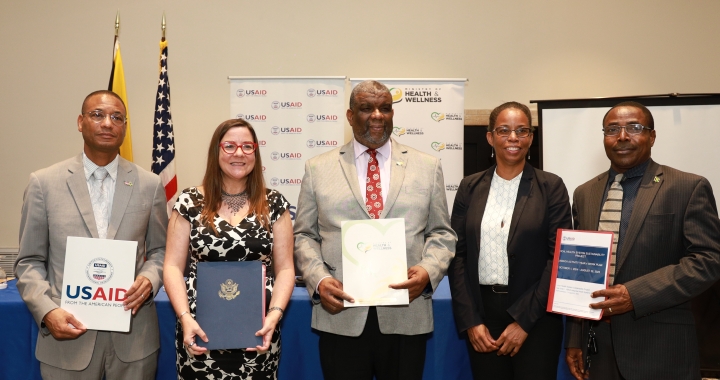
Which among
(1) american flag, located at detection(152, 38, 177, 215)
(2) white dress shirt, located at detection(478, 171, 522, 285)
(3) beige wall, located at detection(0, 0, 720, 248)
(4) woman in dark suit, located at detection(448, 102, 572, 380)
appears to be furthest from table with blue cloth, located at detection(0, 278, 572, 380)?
(3) beige wall, located at detection(0, 0, 720, 248)

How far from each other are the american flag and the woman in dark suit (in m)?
3.31

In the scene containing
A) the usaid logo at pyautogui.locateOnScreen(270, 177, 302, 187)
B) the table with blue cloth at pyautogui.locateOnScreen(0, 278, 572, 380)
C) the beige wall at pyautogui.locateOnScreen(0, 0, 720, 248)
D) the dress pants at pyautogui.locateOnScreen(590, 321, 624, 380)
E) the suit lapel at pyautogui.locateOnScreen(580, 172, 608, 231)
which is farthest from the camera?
the beige wall at pyautogui.locateOnScreen(0, 0, 720, 248)

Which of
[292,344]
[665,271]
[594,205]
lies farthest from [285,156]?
[665,271]

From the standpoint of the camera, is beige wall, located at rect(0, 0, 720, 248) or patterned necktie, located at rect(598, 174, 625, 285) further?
beige wall, located at rect(0, 0, 720, 248)

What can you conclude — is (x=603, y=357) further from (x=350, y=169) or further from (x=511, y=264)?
(x=350, y=169)

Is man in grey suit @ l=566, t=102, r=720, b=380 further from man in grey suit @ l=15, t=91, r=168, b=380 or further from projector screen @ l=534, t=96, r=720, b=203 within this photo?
projector screen @ l=534, t=96, r=720, b=203

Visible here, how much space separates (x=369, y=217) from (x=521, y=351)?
3.27ft

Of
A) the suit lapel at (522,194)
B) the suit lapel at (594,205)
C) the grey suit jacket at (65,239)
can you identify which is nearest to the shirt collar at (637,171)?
the suit lapel at (594,205)

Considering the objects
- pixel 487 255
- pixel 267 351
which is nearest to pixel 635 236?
pixel 487 255

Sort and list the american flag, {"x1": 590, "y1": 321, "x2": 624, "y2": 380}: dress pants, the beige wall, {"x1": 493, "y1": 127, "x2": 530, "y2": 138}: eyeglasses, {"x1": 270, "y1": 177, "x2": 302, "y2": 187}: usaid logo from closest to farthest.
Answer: {"x1": 590, "y1": 321, "x2": 624, "y2": 380}: dress pants
{"x1": 493, "y1": 127, "x2": 530, "y2": 138}: eyeglasses
the american flag
{"x1": 270, "y1": 177, "x2": 302, "y2": 187}: usaid logo
the beige wall

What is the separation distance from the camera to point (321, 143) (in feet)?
19.0

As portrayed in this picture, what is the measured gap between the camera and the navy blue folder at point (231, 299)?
2363 millimetres

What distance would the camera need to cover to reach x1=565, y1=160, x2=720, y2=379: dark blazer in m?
2.36

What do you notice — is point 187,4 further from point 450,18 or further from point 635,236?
point 635,236
